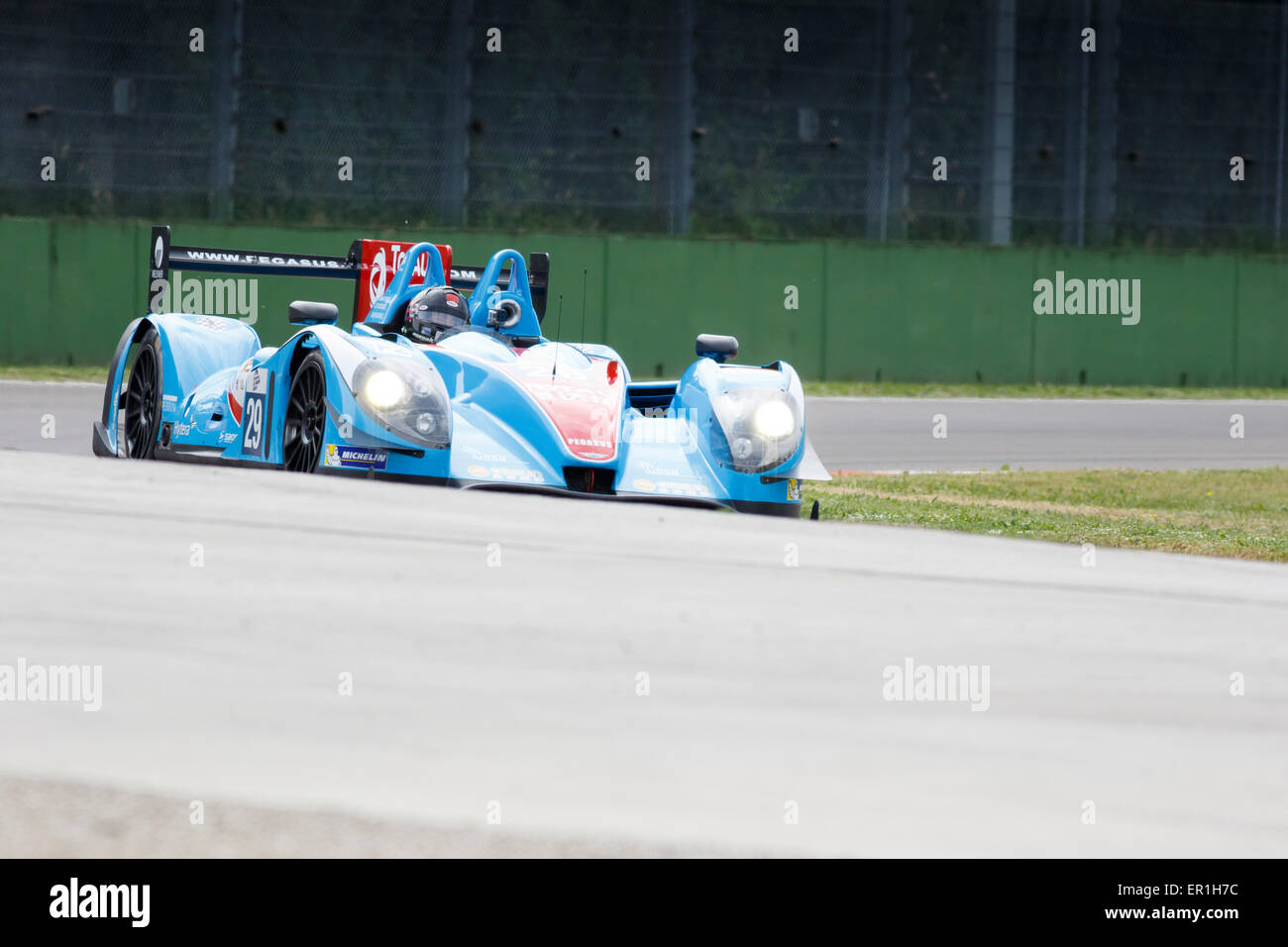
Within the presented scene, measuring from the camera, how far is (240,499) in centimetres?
575

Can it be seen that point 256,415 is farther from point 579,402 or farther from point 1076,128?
point 1076,128

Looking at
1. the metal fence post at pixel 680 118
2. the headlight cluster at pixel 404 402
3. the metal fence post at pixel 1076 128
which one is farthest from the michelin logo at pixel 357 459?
the metal fence post at pixel 1076 128

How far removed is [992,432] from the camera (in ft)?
56.1

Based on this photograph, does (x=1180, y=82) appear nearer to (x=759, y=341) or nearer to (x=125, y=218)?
(x=759, y=341)

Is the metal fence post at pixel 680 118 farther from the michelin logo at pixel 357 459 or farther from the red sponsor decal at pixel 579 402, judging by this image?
the michelin logo at pixel 357 459

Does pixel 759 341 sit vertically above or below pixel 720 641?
above

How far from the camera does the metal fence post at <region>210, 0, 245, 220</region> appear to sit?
22094mm

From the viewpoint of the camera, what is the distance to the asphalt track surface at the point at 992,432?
14070 millimetres

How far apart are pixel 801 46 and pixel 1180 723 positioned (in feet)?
71.1

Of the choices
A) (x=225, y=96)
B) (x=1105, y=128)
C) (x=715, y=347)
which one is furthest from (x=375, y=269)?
(x=1105, y=128)

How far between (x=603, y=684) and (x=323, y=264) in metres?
6.29

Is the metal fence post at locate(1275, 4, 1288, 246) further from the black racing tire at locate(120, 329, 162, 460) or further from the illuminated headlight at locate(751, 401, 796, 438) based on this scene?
the black racing tire at locate(120, 329, 162, 460)

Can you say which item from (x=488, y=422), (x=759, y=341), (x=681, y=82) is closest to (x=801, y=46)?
(x=681, y=82)

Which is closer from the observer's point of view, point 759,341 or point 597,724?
point 597,724
